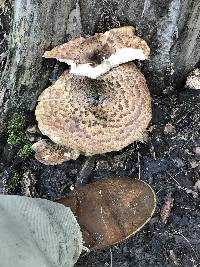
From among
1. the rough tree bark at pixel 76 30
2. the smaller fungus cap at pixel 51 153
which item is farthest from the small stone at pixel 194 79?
the smaller fungus cap at pixel 51 153

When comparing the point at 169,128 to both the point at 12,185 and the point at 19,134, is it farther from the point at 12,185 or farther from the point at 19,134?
the point at 12,185

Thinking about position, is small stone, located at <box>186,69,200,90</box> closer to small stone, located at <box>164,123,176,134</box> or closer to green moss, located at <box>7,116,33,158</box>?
small stone, located at <box>164,123,176,134</box>

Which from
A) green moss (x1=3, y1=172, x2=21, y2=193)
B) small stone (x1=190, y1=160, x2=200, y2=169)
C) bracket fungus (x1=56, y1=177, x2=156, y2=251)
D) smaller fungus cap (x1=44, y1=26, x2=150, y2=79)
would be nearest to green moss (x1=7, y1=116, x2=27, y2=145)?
green moss (x1=3, y1=172, x2=21, y2=193)

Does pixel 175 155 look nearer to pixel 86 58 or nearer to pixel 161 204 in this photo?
pixel 161 204

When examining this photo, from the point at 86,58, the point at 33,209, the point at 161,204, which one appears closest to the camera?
the point at 33,209

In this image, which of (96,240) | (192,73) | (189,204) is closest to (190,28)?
(192,73)

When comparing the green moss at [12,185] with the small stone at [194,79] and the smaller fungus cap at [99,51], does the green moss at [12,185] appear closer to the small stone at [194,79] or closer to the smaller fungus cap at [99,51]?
the smaller fungus cap at [99,51]

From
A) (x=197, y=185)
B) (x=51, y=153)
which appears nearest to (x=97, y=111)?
(x=51, y=153)
